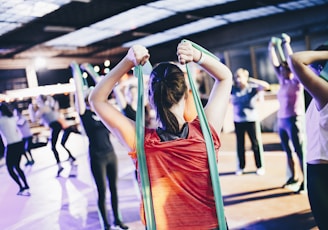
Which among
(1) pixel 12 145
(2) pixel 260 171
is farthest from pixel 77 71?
(2) pixel 260 171

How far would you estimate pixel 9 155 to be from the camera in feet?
7.61

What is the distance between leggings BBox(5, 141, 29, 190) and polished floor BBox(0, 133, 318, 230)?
39 millimetres

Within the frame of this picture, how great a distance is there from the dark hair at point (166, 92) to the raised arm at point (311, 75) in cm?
55

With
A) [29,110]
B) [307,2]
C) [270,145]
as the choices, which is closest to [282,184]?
[270,145]

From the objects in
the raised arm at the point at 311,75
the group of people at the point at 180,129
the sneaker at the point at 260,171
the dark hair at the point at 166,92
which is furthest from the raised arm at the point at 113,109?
the sneaker at the point at 260,171

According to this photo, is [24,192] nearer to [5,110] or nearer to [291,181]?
[5,110]

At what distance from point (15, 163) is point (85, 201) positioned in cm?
128

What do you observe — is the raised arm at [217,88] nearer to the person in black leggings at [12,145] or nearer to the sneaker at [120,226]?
the person in black leggings at [12,145]

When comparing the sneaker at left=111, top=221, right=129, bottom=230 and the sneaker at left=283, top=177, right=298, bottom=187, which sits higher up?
the sneaker at left=111, top=221, right=129, bottom=230

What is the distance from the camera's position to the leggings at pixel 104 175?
8.34 feet

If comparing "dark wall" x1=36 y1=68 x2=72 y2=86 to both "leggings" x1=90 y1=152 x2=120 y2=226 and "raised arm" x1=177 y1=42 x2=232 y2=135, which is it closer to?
"leggings" x1=90 y1=152 x2=120 y2=226

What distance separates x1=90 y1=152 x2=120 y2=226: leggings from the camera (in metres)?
2.54

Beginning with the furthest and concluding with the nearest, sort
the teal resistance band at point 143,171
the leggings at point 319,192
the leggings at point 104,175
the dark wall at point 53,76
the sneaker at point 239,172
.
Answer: the sneaker at point 239,172
the leggings at point 104,175
the dark wall at point 53,76
the leggings at point 319,192
the teal resistance band at point 143,171

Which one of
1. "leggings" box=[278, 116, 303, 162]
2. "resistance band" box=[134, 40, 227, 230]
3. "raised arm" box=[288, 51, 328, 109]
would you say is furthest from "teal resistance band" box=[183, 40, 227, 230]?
"leggings" box=[278, 116, 303, 162]
